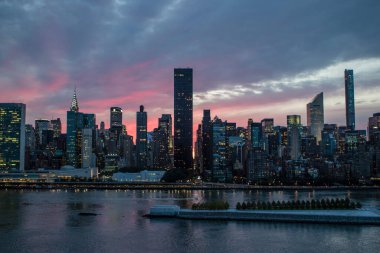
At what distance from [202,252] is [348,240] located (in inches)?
606

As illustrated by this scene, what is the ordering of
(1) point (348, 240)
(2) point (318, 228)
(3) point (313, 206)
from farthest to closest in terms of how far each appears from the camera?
(3) point (313, 206)
(2) point (318, 228)
(1) point (348, 240)

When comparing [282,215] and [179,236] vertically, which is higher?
[282,215]

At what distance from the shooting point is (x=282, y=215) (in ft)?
192

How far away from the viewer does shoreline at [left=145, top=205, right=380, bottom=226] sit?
56219 millimetres

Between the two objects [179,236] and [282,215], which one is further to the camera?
[282,215]

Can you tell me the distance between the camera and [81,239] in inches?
1925

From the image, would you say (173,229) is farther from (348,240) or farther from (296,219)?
(348,240)

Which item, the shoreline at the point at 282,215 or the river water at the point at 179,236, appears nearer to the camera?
the river water at the point at 179,236

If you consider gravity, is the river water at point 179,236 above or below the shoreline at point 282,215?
below

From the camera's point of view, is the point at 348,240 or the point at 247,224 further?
the point at 247,224

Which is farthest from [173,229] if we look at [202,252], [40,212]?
[40,212]

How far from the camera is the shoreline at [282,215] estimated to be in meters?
56.2

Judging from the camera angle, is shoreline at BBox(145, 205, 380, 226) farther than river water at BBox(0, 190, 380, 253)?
Yes

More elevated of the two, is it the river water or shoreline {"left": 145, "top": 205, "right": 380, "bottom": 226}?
shoreline {"left": 145, "top": 205, "right": 380, "bottom": 226}
